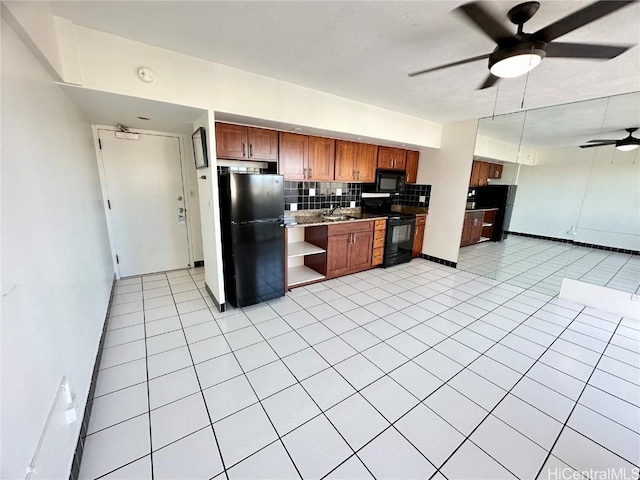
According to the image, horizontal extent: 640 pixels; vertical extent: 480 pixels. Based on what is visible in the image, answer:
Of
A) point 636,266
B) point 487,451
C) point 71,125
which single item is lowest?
point 487,451

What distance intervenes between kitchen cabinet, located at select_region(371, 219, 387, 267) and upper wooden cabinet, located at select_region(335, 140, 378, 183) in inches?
30.1

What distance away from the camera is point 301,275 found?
148 inches

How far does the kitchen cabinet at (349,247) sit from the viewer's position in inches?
147

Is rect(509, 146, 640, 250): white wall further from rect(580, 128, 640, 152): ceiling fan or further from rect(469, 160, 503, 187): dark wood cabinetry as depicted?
rect(469, 160, 503, 187): dark wood cabinetry

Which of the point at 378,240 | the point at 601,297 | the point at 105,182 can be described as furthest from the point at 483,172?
the point at 105,182

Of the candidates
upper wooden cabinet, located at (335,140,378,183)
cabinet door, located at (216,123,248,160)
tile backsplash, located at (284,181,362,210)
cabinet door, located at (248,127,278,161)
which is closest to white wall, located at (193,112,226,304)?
cabinet door, located at (216,123,248,160)

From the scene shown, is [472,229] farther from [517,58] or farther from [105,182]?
[105,182]

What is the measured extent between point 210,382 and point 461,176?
14.7 ft

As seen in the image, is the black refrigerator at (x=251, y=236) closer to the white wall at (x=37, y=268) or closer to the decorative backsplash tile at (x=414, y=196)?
the white wall at (x=37, y=268)

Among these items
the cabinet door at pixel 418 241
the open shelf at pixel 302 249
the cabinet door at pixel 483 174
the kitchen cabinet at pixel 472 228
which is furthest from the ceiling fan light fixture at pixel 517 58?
the kitchen cabinet at pixel 472 228

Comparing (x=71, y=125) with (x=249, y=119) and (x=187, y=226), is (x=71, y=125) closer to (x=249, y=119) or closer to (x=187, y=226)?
(x=249, y=119)

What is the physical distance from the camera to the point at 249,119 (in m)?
2.72

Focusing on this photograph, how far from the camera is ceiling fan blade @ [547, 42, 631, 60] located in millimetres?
1475

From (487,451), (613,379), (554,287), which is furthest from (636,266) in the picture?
(487,451)
